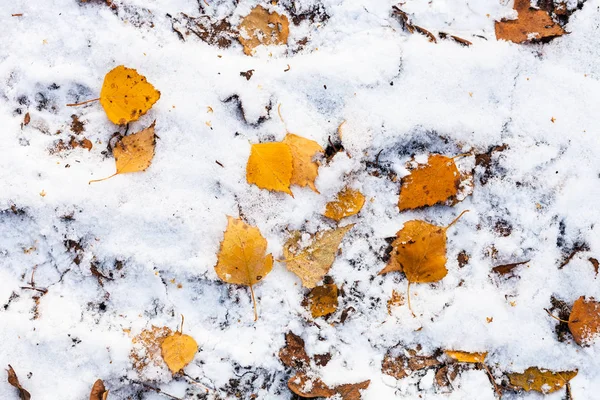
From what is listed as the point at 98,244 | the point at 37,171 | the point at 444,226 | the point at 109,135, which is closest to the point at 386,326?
the point at 444,226

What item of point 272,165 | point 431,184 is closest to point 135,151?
point 272,165

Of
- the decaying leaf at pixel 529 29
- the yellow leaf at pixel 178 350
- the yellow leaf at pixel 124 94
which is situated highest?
the decaying leaf at pixel 529 29

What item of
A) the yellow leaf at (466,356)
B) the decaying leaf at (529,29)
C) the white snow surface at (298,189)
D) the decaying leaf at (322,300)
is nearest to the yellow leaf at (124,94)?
the white snow surface at (298,189)

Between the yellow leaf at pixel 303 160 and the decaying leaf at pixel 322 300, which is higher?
the yellow leaf at pixel 303 160

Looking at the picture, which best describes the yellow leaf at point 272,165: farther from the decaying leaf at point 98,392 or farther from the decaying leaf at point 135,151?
the decaying leaf at point 98,392

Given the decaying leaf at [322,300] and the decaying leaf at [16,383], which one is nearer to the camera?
the decaying leaf at [16,383]

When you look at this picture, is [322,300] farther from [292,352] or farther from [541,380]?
[541,380]

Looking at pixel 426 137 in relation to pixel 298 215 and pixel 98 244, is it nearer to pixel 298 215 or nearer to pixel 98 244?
pixel 298 215
